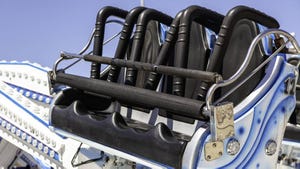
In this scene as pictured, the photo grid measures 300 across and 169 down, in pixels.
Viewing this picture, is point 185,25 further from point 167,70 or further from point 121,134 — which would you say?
point 121,134

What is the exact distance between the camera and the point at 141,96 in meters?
2.34

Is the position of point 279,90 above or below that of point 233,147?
above

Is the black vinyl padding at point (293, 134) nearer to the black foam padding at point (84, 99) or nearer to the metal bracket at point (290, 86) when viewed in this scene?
the metal bracket at point (290, 86)

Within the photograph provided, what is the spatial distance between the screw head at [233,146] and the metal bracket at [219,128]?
45 mm

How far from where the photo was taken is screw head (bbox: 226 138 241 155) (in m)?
2.03

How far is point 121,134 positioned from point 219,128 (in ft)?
1.84

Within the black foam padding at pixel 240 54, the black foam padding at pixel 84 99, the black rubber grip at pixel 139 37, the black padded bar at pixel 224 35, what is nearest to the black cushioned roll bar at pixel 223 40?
the black padded bar at pixel 224 35

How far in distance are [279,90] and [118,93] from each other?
0.81 metres

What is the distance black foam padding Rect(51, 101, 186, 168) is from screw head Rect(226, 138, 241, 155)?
19cm

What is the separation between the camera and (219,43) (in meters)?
2.31

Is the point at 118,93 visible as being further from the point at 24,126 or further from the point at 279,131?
the point at 24,126

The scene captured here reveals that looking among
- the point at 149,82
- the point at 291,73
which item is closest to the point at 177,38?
the point at 149,82

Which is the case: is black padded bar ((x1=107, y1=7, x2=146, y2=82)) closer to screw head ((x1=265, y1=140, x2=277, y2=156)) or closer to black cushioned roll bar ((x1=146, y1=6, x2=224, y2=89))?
black cushioned roll bar ((x1=146, y1=6, x2=224, y2=89))

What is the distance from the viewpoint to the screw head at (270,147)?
222 centimetres
